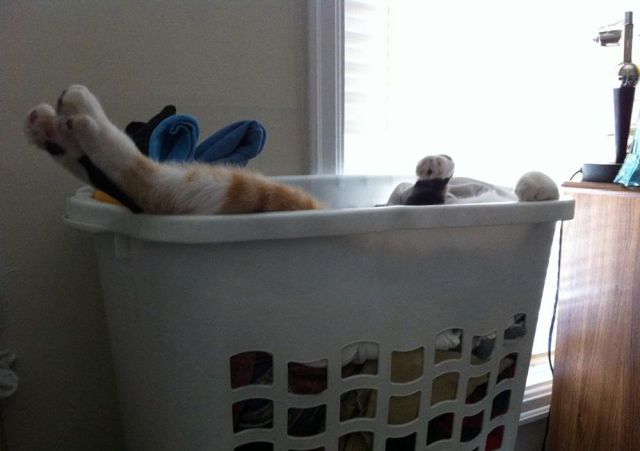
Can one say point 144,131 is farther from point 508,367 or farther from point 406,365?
point 508,367

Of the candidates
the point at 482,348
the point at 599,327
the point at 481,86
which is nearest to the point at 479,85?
the point at 481,86

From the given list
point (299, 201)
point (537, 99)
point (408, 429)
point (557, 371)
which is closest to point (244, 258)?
point (299, 201)

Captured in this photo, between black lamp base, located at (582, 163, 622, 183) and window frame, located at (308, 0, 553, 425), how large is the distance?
1.68ft

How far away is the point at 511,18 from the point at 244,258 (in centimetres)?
111

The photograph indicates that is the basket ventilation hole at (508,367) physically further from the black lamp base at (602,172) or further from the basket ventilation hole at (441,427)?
the black lamp base at (602,172)

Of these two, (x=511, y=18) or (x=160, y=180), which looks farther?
(x=511, y=18)

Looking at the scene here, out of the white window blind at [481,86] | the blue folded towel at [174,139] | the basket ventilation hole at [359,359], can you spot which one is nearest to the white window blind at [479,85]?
the white window blind at [481,86]

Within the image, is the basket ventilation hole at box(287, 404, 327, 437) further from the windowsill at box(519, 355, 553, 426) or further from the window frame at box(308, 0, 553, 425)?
the windowsill at box(519, 355, 553, 426)

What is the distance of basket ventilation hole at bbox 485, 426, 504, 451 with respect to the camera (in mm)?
603

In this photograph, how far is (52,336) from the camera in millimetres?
753

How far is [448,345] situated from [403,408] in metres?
0.08

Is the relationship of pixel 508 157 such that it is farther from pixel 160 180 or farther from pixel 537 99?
pixel 160 180

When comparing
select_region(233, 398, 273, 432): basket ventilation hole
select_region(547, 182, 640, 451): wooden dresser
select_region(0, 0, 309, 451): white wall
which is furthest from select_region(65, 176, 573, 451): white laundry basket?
select_region(547, 182, 640, 451): wooden dresser

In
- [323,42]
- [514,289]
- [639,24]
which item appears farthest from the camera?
[639,24]
